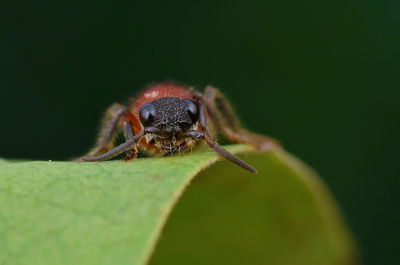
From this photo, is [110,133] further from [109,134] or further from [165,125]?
[165,125]

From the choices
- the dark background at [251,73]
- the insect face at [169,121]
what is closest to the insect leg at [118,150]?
the insect face at [169,121]

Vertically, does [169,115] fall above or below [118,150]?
above

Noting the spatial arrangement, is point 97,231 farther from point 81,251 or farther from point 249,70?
point 249,70

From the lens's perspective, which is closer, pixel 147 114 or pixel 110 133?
pixel 147 114

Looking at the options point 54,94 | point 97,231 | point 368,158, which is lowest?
point 368,158

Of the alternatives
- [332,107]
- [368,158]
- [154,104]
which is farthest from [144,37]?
[154,104]

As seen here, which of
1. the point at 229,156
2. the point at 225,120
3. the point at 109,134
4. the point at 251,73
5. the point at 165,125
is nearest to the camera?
the point at 229,156

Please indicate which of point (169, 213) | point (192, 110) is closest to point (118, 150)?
point (192, 110)

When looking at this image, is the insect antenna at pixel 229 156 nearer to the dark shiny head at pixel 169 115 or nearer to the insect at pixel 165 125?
the insect at pixel 165 125
